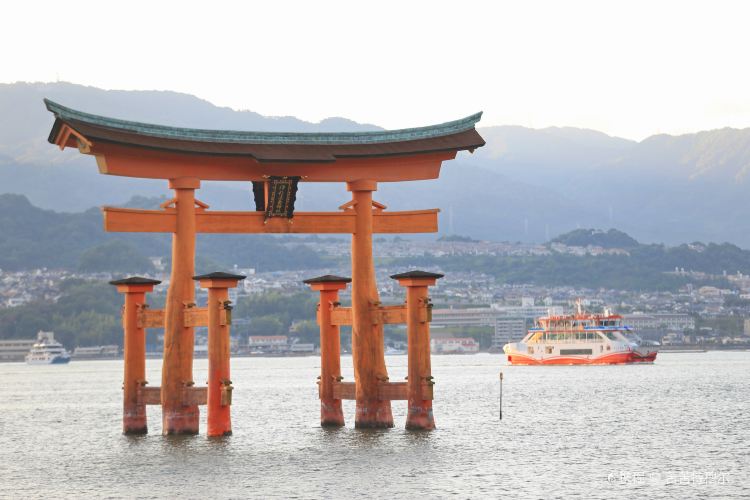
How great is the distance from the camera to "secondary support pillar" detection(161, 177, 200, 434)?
43875 millimetres

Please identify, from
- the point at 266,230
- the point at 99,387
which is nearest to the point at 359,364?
the point at 266,230

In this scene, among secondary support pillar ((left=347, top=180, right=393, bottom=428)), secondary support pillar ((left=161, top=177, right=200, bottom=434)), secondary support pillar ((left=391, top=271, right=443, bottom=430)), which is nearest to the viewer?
secondary support pillar ((left=161, top=177, right=200, bottom=434))

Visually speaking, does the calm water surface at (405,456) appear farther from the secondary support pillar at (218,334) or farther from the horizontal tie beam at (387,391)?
the secondary support pillar at (218,334)

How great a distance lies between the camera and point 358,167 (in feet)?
154

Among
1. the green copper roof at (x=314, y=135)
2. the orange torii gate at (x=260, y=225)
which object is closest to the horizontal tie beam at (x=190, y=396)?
the orange torii gate at (x=260, y=225)

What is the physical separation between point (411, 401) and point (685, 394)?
4745 cm

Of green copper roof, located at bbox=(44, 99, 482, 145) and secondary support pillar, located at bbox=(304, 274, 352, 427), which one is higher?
green copper roof, located at bbox=(44, 99, 482, 145)

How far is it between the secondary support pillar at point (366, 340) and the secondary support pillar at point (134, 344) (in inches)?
264

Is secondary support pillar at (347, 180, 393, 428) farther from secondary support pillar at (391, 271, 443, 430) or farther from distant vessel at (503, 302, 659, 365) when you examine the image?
distant vessel at (503, 302, 659, 365)

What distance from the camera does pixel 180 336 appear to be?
4397 cm

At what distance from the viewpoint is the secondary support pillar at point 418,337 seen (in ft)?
144

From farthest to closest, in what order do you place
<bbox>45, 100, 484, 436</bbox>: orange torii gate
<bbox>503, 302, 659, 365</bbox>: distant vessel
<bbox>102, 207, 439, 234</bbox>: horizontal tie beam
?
<bbox>503, 302, 659, 365</bbox>: distant vessel → <bbox>102, 207, 439, 234</bbox>: horizontal tie beam → <bbox>45, 100, 484, 436</bbox>: orange torii gate

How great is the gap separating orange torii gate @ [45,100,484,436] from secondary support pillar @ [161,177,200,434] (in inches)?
1.6

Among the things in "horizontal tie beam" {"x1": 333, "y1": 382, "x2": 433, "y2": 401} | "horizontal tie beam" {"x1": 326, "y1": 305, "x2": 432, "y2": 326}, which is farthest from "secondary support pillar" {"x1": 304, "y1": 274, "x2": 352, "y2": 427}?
"horizontal tie beam" {"x1": 326, "y1": 305, "x2": 432, "y2": 326}
